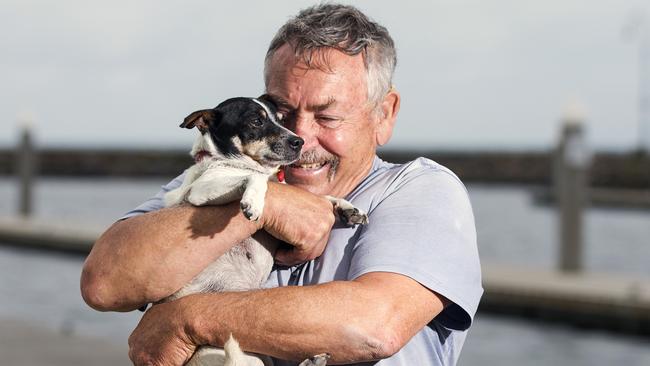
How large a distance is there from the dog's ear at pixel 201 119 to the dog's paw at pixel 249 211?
0.59 metres

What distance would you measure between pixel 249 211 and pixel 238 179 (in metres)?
0.20

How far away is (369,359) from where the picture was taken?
2607mm

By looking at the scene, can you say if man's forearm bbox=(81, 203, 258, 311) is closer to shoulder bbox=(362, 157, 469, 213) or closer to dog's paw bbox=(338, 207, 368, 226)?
dog's paw bbox=(338, 207, 368, 226)

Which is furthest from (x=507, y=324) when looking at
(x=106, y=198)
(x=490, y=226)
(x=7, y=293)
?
(x=106, y=198)

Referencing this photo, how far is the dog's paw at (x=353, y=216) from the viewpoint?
9.48 feet

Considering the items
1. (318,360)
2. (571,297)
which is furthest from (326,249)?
(571,297)

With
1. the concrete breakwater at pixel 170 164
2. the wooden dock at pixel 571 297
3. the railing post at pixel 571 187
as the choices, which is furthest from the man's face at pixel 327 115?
the concrete breakwater at pixel 170 164

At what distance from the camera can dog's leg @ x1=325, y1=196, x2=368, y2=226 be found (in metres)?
2.89

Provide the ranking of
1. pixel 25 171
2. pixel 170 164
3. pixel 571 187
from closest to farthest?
pixel 571 187, pixel 25 171, pixel 170 164

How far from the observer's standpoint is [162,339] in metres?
2.82

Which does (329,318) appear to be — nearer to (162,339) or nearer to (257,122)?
(162,339)

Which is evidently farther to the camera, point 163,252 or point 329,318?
point 163,252

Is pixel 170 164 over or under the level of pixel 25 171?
under

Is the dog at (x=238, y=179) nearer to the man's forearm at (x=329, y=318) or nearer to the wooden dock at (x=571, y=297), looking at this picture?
the man's forearm at (x=329, y=318)
